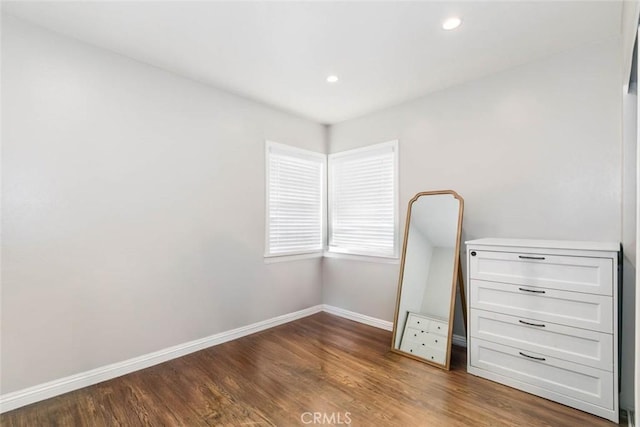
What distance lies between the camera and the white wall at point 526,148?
224cm

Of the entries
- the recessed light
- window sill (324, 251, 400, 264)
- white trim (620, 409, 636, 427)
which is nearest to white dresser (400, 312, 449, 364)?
window sill (324, 251, 400, 264)

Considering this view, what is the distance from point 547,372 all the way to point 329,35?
9.21 feet

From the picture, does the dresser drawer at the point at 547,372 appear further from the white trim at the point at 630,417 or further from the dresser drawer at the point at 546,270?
the dresser drawer at the point at 546,270

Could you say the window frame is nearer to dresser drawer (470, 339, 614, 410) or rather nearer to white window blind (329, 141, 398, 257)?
white window blind (329, 141, 398, 257)

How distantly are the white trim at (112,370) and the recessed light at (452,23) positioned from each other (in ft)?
10.6

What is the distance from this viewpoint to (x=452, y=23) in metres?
2.07

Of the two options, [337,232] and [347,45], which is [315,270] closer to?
[337,232]

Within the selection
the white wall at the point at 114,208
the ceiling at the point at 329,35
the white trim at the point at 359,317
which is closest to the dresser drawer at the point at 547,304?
the white trim at the point at 359,317

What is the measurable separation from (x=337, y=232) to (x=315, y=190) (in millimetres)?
638

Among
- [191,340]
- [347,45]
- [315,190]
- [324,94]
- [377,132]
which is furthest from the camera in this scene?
[315,190]

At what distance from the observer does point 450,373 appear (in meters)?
2.47

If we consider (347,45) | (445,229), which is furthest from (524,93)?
(347,45)

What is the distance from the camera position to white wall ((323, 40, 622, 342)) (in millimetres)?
2244

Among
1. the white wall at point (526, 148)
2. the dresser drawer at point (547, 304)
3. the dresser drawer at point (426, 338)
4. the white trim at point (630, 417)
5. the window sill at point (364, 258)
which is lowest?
the white trim at point (630, 417)
